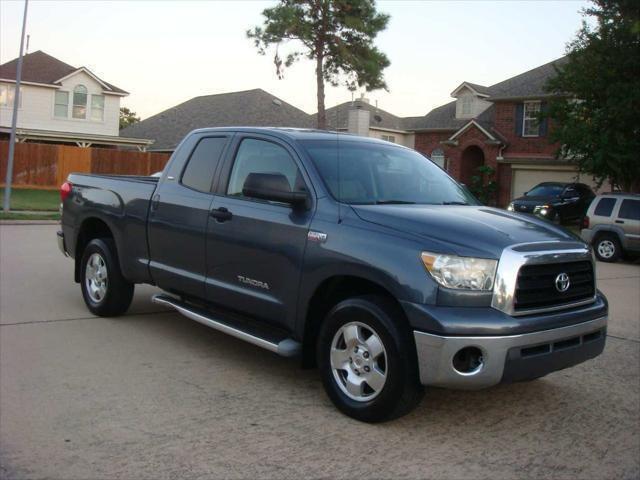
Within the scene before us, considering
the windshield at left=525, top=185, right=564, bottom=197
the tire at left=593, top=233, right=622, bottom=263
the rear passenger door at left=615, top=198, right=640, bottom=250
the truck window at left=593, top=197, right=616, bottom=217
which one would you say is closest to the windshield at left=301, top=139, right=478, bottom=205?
the rear passenger door at left=615, top=198, right=640, bottom=250

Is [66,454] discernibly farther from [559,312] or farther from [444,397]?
[559,312]

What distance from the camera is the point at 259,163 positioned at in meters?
5.72

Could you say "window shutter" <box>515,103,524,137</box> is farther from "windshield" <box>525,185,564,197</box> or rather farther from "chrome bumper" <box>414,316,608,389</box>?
"chrome bumper" <box>414,316,608,389</box>

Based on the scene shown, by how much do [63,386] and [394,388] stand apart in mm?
2420

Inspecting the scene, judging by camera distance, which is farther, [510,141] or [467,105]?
[467,105]

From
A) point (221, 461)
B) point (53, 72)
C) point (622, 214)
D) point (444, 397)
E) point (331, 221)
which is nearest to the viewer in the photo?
point (221, 461)

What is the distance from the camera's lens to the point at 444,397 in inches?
205

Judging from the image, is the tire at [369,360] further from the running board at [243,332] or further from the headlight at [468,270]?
the headlight at [468,270]

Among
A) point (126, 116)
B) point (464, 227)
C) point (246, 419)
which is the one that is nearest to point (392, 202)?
point (464, 227)

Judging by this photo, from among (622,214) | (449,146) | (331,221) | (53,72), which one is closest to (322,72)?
(449,146)

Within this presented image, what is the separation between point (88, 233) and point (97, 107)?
121ft

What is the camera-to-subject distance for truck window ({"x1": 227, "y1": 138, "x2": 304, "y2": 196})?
17.8 ft

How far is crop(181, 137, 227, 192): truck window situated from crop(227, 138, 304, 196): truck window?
28 cm

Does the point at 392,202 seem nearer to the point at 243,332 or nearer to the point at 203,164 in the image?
the point at 243,332
